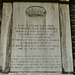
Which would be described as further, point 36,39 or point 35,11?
point 35,11

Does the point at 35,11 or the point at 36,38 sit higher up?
the point at 35,11

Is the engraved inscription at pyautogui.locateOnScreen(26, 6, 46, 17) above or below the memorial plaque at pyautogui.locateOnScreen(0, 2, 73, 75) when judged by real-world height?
above

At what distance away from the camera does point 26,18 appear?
403 centimetres

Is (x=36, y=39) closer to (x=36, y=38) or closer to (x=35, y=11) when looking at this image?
(x=36, y=38)

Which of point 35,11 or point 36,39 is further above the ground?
point 35,11

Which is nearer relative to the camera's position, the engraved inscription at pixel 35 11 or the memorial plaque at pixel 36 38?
the memorial plaque at pixel 36 38

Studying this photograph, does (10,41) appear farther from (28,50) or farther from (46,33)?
(46,33)

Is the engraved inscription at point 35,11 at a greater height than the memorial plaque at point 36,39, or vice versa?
the engraved inscription at point 35,11

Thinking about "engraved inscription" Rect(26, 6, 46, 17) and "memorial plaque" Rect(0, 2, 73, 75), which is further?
"engraved inscription" Rect(26, 6, 46, 17)

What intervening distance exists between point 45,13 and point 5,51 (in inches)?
51.6

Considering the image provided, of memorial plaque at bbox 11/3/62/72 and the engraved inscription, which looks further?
the engraved inscription

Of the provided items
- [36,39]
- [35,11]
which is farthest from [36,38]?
[35,11]

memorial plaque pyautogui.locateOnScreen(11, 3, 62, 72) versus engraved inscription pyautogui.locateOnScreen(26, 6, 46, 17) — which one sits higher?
engraved inscription pyautogui.locateOnScreen(26, 6, 46, 17)

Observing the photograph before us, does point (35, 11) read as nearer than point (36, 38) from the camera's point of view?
No
